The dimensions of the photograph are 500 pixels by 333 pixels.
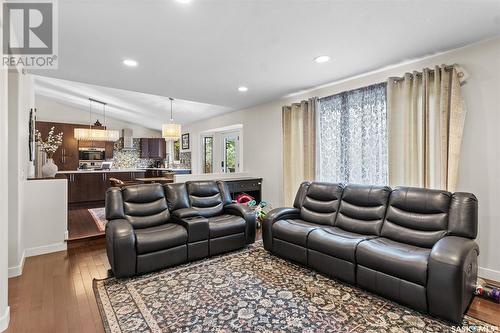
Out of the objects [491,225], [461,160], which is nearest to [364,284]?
[491,225]

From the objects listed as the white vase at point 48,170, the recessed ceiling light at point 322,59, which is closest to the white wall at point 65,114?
the white vase at point 48,170

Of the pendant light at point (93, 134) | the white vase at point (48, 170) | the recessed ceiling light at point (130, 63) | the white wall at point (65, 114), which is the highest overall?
the white wall at point (65, 114)

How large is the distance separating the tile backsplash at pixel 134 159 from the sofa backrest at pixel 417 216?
22.3 ft

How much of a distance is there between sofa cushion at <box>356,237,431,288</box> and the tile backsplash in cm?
691

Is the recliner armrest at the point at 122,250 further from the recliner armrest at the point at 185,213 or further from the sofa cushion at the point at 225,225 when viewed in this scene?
the sofa cushion at the point at 225,225

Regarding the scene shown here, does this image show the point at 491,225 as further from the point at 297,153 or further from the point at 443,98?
the point at 297,153

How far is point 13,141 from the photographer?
9.31ft

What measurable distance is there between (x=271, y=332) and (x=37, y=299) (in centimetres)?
213

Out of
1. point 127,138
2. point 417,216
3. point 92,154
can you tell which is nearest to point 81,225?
point 92,154

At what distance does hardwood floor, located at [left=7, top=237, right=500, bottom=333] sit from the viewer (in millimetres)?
1984

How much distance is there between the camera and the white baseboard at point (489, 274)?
259 cm

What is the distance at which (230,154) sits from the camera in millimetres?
7164

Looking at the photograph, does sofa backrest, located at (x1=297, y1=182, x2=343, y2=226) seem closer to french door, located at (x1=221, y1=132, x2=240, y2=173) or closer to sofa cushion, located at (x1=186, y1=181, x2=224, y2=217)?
sofa cushion, located at (x1=186, y1=181, x2=224, y2=217)

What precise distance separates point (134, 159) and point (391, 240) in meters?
8.82
